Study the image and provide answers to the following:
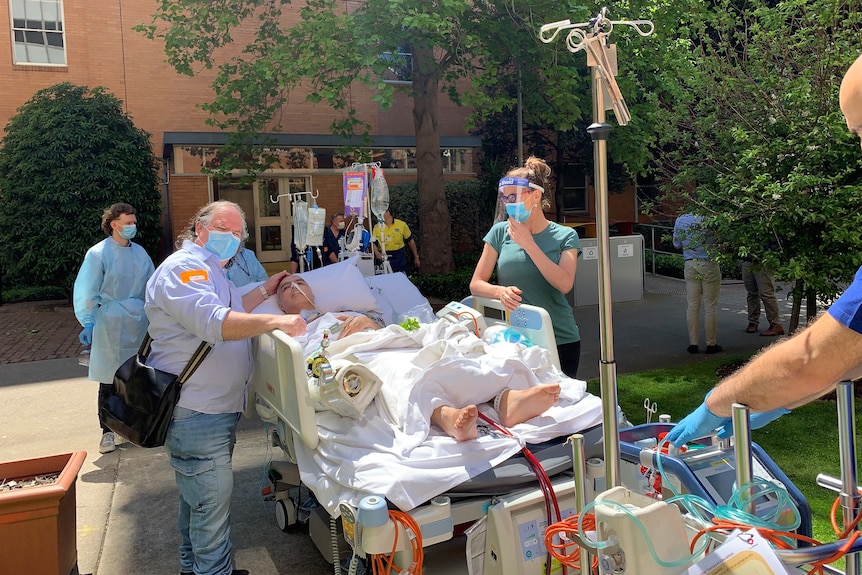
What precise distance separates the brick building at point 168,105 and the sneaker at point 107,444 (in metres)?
9.37

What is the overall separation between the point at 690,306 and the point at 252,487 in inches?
225

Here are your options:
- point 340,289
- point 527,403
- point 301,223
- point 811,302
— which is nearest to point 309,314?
point 340,289

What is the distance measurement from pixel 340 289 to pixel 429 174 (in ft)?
25.8

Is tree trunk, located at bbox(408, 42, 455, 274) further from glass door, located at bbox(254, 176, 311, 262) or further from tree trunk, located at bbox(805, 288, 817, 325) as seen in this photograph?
tree trunk, located at bbox(805, 288, 817, 325)

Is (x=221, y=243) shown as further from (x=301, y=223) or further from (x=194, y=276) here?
(x=301, y=223)

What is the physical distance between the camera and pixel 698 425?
200cm

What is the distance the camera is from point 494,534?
2838 mm

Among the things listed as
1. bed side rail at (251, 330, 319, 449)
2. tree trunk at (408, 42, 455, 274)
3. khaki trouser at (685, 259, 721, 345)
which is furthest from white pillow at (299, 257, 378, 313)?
tree trunk at (408, 42, 455, 274)

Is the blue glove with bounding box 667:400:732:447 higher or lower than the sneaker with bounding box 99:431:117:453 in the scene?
higher

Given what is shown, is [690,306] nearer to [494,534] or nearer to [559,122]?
[559,122]

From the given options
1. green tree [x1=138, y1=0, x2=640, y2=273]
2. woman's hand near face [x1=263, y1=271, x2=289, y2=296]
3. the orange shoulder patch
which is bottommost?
woman's hand near face [x1=263, y1=271, x2=289, y2=296]

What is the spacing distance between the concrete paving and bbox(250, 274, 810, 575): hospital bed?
914 millimetres

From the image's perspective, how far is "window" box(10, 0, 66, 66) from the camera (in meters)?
14.9

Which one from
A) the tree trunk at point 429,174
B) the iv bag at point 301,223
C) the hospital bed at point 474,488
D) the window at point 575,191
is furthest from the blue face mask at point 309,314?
the window at point 575,191
